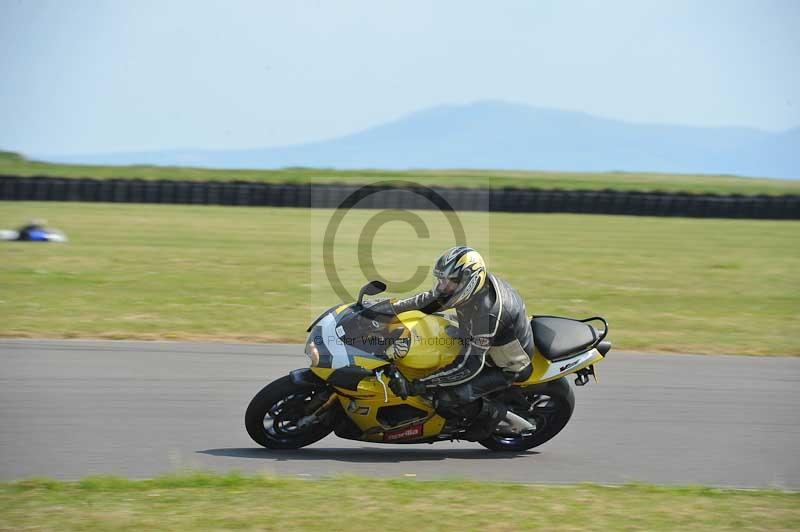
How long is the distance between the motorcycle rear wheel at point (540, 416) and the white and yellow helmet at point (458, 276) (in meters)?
1.07

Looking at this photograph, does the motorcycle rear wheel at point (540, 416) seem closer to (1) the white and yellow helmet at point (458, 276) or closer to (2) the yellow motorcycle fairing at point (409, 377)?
(2) the yellow motorcycle fairing at point (409, 377)

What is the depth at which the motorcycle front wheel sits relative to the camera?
6.48 meters

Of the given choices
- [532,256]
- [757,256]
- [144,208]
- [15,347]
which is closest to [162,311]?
[15,347]

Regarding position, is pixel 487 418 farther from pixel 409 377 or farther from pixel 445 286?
pixel 445 286

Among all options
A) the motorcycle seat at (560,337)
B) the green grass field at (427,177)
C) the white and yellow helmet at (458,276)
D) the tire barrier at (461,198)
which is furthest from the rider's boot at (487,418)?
the green grass field at (427,177)

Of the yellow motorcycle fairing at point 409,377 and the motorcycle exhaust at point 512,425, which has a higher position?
the yellow motorcycle fairing at point 409,377

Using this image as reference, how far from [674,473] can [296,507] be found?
2.81m

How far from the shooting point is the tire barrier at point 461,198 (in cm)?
3216

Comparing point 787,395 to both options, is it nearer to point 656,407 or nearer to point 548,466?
point 656,407

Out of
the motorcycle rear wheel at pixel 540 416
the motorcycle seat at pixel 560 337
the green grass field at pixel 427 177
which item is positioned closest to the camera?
the motorcycle seat at pixel 560 337

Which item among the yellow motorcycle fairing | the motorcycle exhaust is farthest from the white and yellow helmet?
the motorcycle exhaust

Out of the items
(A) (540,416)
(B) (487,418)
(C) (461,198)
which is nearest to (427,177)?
(C) (461,198)

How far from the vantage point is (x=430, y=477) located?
6.18 meters

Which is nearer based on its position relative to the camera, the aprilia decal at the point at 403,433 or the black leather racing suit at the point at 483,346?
the black leather racing suit at the point at 483,346
